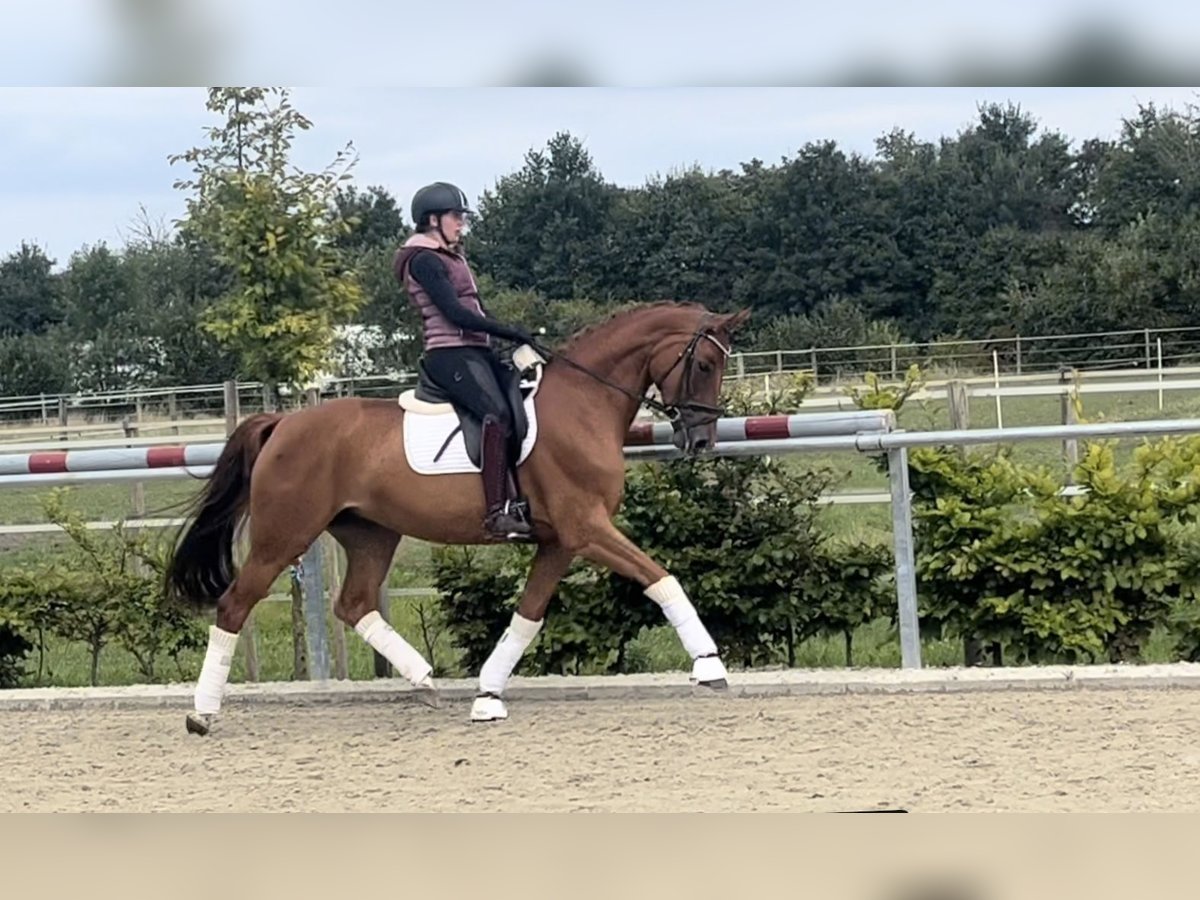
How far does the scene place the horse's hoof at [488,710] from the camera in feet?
18.9

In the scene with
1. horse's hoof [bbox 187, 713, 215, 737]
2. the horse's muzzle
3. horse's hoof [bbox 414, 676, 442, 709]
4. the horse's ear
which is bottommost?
horse's hoof [bbox 187, 713, 215, 737]

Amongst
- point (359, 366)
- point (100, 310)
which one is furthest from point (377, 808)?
point (100, 310)

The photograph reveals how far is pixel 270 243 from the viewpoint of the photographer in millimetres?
7098

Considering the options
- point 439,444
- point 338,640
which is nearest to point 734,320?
point 439,444

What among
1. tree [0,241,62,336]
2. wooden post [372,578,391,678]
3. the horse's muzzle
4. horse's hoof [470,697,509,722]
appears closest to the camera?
horse's hoof [470,697,509,722]

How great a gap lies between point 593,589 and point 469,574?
2.07ft

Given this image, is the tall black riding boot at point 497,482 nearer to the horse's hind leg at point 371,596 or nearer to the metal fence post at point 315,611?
the horse's hind leg at point 371,596

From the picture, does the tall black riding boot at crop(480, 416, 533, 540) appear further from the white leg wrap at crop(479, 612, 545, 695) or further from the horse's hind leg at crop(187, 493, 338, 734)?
the horse's hind leg at crop(187, 493, 338, 734)

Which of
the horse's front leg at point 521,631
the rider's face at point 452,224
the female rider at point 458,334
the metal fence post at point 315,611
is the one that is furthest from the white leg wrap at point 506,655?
the rider's face at point 452,224

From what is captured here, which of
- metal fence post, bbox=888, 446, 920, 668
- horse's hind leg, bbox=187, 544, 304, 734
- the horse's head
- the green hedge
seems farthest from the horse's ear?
horse's hind leg, bbox=187, 544, 304, 734

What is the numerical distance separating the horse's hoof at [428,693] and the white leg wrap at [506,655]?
0.96ft

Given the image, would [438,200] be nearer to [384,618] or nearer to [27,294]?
[384,618]

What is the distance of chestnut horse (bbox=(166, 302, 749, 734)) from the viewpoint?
18.9 feet

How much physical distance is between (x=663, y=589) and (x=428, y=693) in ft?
4.16
